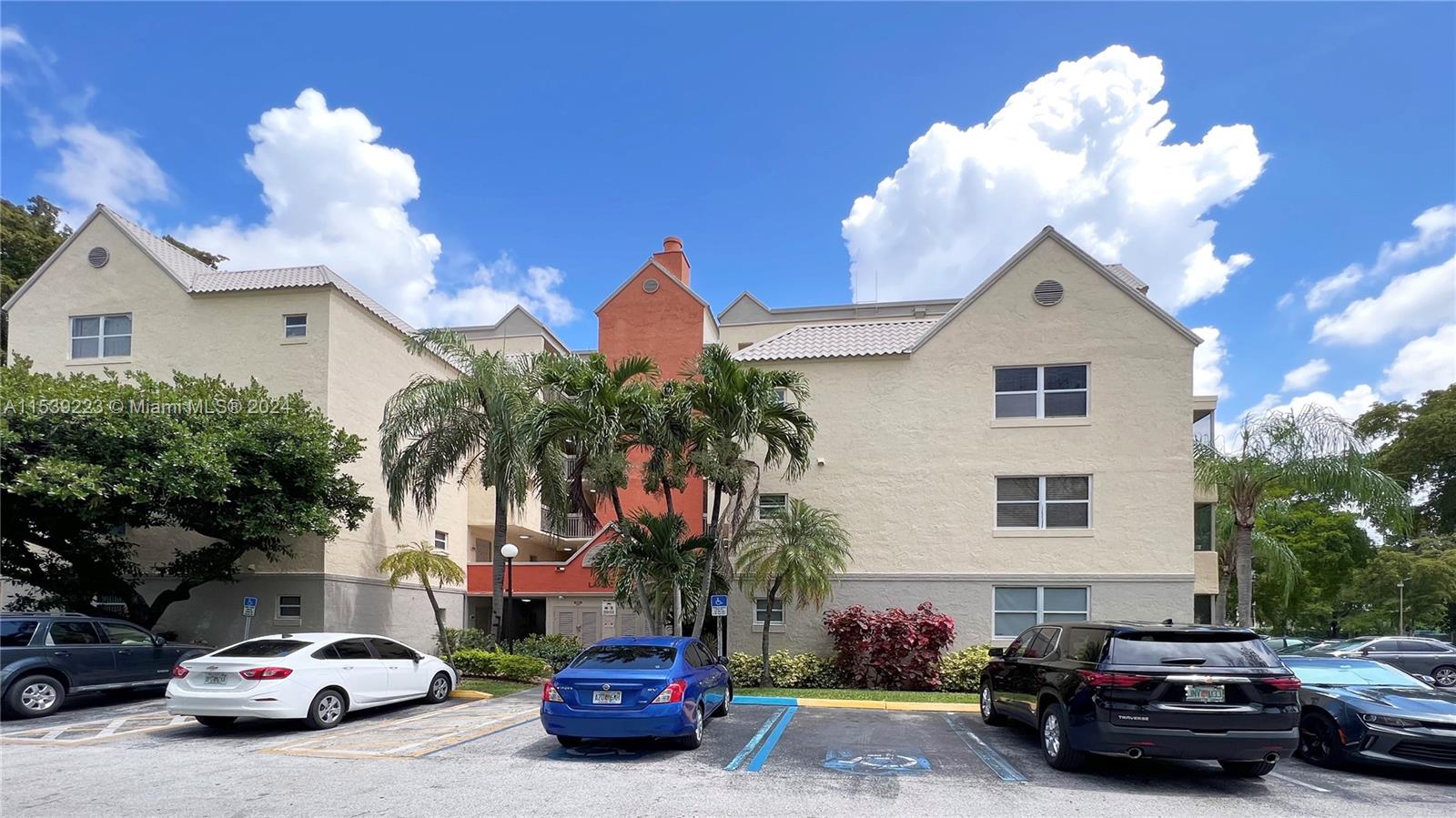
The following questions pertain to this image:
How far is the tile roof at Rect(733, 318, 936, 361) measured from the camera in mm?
20516

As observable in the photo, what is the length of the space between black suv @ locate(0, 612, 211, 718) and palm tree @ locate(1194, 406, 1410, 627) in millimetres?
22666

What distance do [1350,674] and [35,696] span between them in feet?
61.7

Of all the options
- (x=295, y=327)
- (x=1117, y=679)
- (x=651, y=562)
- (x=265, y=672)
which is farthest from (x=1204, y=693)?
(x=295, y=327)

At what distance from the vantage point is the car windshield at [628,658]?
10.6m

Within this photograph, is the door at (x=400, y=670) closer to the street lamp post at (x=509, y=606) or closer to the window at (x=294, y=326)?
the street lamp post at (x=509, y=606)

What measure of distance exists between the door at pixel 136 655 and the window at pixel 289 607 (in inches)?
193

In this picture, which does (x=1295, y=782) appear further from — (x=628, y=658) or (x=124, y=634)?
(x=124, y=634)

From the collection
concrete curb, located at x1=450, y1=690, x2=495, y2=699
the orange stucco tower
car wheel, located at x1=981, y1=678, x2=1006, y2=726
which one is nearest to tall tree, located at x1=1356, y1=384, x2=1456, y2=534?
the orange stucco tower

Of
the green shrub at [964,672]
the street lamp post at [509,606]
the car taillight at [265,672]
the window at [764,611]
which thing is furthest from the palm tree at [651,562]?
the car taillight at [265,672]

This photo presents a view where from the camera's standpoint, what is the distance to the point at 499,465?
18562mm

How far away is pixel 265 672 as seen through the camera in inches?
448

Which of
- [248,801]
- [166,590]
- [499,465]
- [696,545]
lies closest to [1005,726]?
[696,545]

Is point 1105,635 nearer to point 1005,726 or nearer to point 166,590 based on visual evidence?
point 1005,726

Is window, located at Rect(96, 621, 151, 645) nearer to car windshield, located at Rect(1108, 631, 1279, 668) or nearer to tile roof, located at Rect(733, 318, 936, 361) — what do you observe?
tile roof, located at Rect(733, 318, 936, 361)
